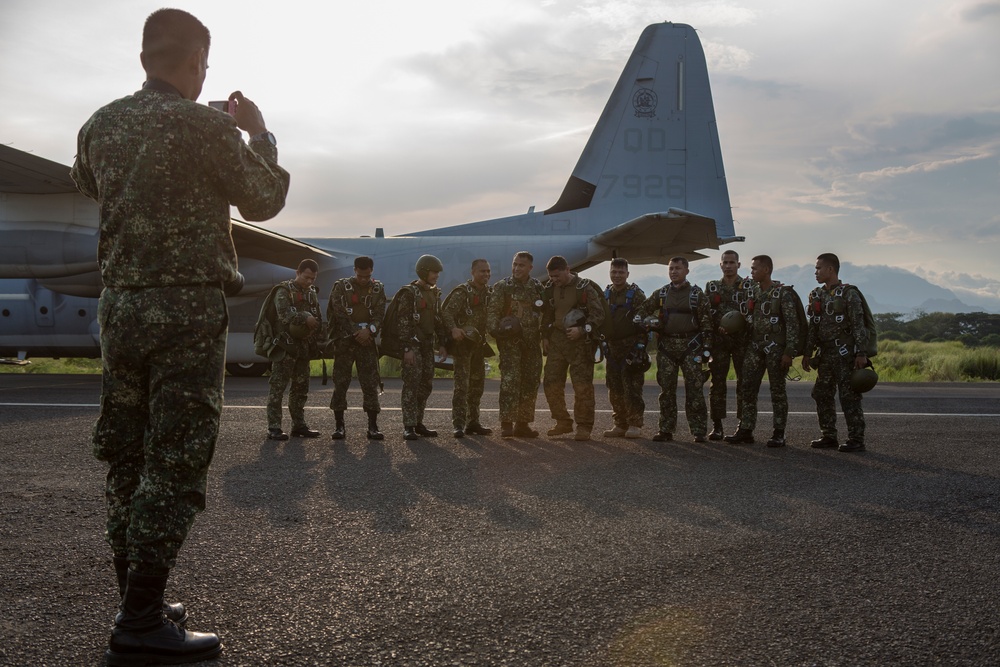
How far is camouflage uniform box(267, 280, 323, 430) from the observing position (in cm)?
847

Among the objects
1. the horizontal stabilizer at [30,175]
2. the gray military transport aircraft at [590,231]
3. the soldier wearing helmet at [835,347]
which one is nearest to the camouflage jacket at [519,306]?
the soldier wearing helmet at [835,347]

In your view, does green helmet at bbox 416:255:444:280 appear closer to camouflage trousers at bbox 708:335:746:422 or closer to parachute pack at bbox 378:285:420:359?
parachute pack at bbox 378:285:420:359

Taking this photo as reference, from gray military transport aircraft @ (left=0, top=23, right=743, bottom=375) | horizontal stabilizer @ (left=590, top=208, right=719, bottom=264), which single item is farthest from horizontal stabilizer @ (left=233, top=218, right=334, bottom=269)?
horizontal stabilizer @ (left=590, top=208, right=719, bottom=264)

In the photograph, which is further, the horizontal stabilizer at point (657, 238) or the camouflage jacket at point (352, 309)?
the horizontal stabilizer at point (657, 238)

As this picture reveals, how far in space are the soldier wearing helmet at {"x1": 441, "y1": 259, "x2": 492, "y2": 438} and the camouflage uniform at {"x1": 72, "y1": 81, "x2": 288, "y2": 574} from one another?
5801 mm

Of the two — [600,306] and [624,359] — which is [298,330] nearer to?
[600,306]

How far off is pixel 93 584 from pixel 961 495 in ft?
18.1

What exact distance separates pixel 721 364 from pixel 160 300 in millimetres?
7011

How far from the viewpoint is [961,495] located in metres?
5.47

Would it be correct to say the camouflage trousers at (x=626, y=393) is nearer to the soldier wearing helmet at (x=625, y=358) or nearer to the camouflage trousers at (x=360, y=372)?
the soldier wearing helmet at (x=625, y=358)

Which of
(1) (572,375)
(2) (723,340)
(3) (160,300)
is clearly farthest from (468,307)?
(3) (160,300)

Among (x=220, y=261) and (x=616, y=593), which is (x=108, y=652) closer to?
(x=220, y=261)

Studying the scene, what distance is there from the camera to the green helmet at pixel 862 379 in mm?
7598

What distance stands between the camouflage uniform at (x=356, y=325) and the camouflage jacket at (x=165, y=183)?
5.70 meters
